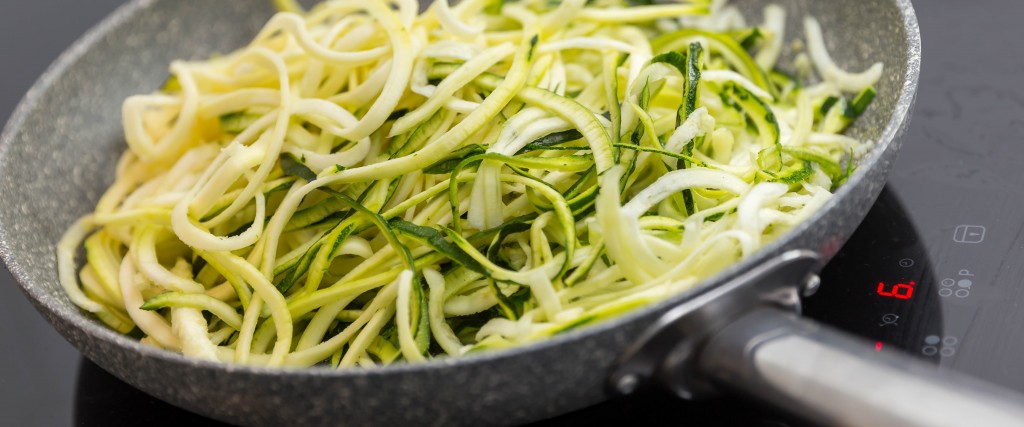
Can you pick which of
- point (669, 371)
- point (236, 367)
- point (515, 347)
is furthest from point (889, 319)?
point (236, 367)

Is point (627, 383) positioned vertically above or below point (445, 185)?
below

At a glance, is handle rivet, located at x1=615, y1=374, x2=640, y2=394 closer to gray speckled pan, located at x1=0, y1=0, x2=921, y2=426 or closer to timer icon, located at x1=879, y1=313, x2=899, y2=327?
gray speckled pan, located at x1=0, y1=0, x2=921, y2=426

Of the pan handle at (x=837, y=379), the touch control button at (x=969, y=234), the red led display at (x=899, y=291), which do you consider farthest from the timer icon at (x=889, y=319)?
the pan handle at (x=837, y=379)

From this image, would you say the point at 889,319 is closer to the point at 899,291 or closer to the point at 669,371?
the point at 899,291

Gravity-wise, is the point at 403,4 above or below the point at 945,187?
above

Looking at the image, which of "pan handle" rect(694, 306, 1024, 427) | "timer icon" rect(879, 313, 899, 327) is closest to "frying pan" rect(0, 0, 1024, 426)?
"pan handle" rect(694, 306, 1024, 427)

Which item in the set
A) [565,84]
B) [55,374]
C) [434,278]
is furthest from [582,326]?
[55,374]

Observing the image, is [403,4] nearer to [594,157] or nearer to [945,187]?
[594,157]
